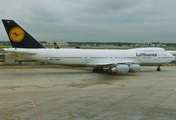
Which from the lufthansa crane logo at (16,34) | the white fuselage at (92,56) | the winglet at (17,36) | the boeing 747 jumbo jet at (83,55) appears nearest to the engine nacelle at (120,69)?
the boeing 747 jumbo jet at (83,55)

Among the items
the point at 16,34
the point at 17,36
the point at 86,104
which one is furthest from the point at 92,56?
the point at 86,104

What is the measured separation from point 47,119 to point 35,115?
96cm

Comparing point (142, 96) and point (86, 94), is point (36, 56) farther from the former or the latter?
point (142, 96)

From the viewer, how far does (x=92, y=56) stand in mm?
32406

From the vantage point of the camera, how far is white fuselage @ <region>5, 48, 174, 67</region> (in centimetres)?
2997

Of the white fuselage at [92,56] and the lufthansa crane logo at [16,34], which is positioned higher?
the lufthansa crane logo at [16,34]

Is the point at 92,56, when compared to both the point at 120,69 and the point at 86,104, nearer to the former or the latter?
the point at 120,69

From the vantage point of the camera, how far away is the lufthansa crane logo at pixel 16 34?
28.7 m

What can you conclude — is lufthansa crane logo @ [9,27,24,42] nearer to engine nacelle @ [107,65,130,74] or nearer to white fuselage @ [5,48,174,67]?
white fuselage @ [5,48,174,67]

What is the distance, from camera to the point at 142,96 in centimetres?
1697

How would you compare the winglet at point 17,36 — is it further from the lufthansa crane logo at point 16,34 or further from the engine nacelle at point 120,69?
the engine nacelle at point 120,69

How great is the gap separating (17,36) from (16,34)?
0.90 feet

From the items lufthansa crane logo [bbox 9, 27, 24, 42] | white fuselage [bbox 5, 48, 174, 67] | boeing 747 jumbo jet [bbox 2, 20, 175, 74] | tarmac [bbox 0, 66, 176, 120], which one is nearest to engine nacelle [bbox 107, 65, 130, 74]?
boeing 747 jumbo jet [bbox 2, 20, 175, 74]

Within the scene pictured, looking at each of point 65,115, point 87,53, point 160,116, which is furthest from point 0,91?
point 87,53
